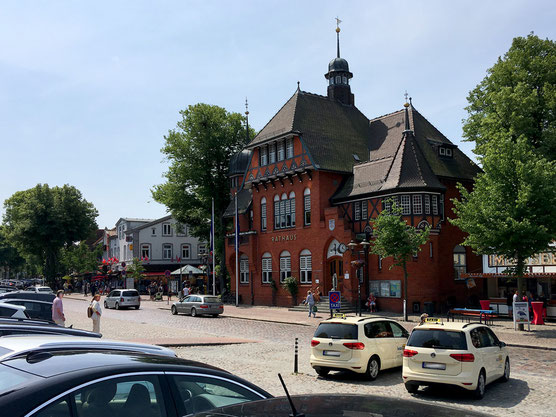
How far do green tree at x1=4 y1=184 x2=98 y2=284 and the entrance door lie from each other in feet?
160

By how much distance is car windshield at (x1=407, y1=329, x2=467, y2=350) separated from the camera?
38.4ft

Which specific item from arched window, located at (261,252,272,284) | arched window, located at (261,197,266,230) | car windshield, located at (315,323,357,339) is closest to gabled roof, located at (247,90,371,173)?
arched window, located at (261,197,266,230)

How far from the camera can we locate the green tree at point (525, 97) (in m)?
31.8

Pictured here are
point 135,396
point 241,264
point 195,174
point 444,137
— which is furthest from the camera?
point 195,174

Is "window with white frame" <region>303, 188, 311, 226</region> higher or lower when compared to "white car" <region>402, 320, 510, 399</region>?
higher

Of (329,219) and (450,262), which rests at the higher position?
(329,219)

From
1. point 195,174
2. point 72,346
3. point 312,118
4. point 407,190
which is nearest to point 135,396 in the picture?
point 72,346

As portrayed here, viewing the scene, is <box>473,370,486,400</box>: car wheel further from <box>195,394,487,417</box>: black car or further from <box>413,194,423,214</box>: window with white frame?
<box>413,194,423,214</box>: window with white frame

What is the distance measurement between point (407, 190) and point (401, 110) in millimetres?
11818

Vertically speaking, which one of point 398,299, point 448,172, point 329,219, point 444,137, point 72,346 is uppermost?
point 444,137

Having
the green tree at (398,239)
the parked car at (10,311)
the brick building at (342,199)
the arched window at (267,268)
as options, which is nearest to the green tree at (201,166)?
the brick building at (342,199)

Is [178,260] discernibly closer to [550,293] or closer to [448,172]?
[448,172]

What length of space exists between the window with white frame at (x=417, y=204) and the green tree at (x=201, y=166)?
22.6m

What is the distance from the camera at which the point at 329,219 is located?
38625mm
